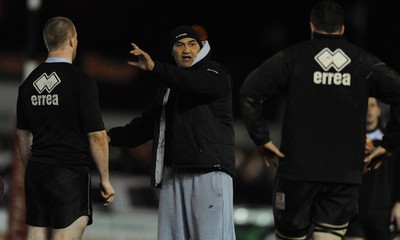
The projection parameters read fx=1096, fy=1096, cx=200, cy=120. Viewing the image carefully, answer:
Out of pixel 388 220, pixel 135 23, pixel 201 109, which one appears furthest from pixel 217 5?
pixel 201 109

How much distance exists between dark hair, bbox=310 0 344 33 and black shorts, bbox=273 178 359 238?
1.12 metres

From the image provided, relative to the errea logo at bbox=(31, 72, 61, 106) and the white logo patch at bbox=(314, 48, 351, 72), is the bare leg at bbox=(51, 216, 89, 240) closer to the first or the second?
the errea logo at bbox=(31, 72, 61, 106)

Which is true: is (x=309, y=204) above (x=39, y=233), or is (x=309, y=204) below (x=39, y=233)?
above

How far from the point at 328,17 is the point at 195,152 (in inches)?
55.2

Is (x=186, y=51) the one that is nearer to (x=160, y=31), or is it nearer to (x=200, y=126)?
(x=200, y=126)

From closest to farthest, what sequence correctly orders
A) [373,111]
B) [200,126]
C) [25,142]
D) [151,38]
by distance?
[200,126] < [25,142] < [373,111] < [151,38]

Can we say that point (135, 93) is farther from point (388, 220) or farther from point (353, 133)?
point (353, 133)

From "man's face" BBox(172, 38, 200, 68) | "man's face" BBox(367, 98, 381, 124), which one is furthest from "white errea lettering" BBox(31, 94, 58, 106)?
"man's face" BBox(367, 98, 381, 124)

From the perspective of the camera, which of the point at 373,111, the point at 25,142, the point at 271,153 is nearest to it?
the point at 271,153

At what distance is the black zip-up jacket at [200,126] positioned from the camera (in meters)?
8.16

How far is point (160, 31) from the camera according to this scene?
23.8 m

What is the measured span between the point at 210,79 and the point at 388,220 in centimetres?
344

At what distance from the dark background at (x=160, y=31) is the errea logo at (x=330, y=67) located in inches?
579

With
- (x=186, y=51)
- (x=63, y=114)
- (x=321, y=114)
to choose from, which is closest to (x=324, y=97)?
(x=321, y=114)
